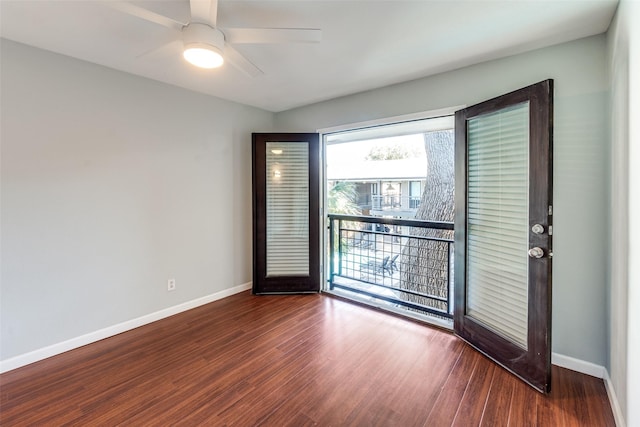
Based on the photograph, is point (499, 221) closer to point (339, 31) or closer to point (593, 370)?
point (593, 370)

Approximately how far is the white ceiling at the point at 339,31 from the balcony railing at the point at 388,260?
5.60 feet

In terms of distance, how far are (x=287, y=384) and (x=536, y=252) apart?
74.5 inches

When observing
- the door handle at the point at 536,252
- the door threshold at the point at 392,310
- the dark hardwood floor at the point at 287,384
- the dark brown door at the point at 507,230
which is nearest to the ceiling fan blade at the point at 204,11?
the dark brown door at the point at 507,230

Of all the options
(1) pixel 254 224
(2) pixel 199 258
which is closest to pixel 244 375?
(2) pixel 199 258

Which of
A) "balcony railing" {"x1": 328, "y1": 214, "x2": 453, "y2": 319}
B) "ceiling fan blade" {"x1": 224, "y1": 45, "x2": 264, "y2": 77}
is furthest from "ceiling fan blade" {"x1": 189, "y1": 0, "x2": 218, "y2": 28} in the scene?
"balcony railing" {"x1": 328, "y1": 214, "x2": 453, "y2": 319}

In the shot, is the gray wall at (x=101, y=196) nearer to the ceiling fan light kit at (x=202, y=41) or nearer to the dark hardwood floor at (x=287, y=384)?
the dark hardwood floor at (x=287, y=384)

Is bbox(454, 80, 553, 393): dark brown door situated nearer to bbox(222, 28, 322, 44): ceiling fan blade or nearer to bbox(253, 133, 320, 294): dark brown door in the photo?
bbox(222, 28, 322, 44): ceiling fan blade

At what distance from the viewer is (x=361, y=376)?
6.66 feet

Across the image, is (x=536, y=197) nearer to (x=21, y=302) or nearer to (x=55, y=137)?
(x=55, y=137)

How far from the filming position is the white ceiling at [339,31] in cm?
170

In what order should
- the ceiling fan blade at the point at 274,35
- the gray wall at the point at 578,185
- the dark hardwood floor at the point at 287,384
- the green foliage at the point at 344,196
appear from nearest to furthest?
the ceiling fan blade at the point at 274,35
the dark hardwood floor at the point at 287,384
the gray wall at the point at 578,185
the green foliage at the point at 344,196

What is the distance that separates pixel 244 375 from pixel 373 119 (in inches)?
106

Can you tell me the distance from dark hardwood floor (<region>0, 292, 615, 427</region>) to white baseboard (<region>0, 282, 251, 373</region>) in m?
0.06

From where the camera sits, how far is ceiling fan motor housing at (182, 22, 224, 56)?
1.57 metres
